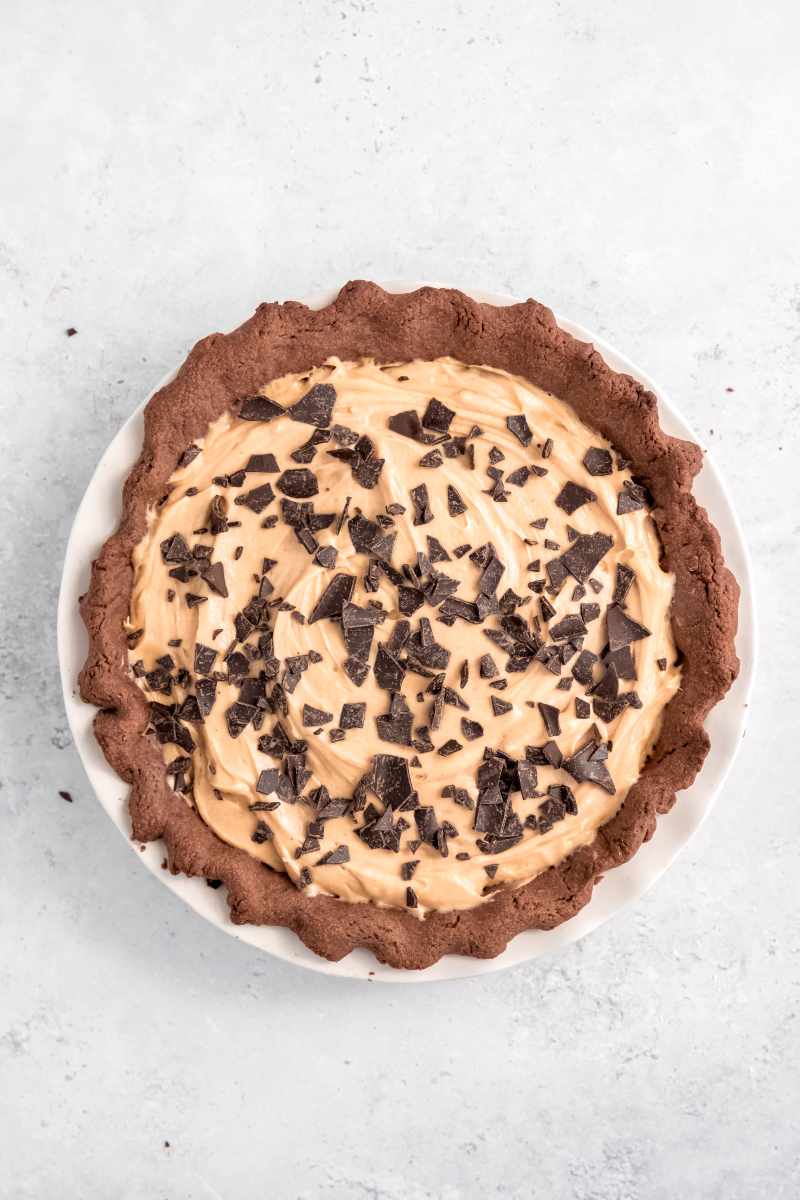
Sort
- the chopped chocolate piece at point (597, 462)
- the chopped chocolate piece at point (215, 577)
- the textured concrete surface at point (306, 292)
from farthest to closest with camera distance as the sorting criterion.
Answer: the textured concrete surface at point (306, 292) → the chopped chocolate piece at point (597, 462) → the chopped chocolate piece at point (215, 577)

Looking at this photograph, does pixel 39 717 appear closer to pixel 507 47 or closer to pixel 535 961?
pixel 535 961

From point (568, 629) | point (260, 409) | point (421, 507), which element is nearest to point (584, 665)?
point (568, 629)

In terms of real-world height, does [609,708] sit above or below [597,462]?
below

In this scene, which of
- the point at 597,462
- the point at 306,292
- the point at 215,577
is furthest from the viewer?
the point at 306,292

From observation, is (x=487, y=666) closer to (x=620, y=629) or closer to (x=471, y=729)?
(x=471, y=729)

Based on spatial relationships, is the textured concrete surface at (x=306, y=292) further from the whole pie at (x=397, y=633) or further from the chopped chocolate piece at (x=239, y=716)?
the chopped chocolate piece at (x=239, y=716)

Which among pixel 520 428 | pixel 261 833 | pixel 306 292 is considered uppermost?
pixel 306 292

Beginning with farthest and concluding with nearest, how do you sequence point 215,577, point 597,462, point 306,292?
point 306,292 → point 597,462 → point 215,577

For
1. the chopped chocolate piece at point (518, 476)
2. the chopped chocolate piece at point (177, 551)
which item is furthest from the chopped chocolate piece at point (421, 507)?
the chopped chocolate piece at point (177, 551)
